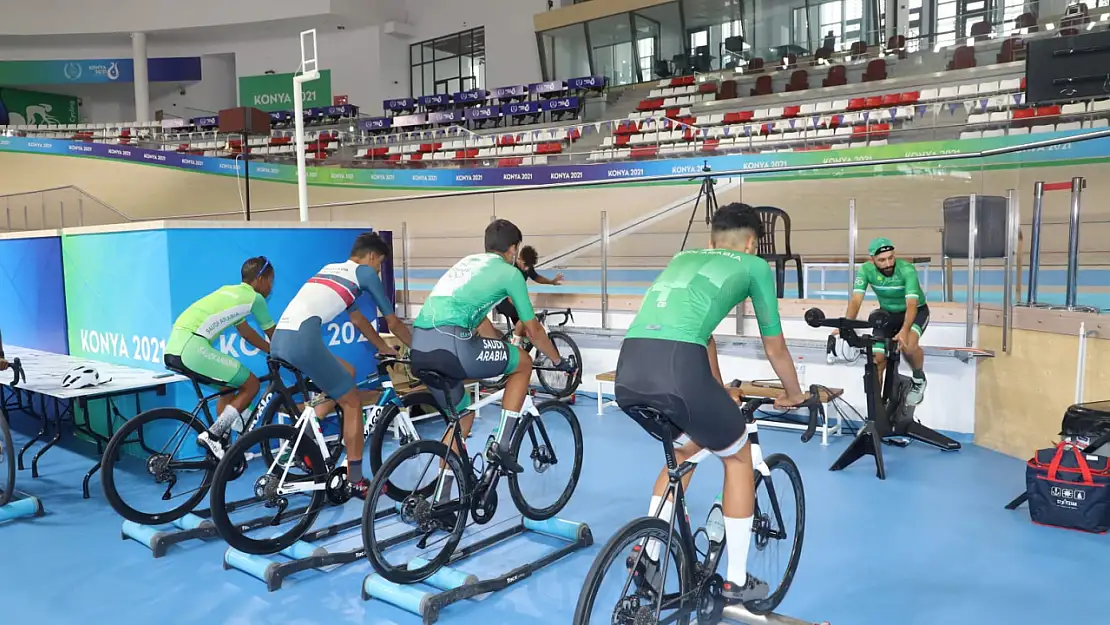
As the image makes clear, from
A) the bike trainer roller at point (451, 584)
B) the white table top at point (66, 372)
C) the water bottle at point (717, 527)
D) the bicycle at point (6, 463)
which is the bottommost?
the bike trainer roller at point (451, 584)

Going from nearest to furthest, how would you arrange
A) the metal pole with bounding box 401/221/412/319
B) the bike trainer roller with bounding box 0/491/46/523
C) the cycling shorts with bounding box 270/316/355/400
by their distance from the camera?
the cycling shorts with bounding box 270/316/355/400
the bike trainer roller with bounding box 0/491/46/523
the metal pole with bounding box 401/221/412/319

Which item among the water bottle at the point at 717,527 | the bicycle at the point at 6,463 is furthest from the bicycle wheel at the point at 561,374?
the water bottle at the point at 717,527

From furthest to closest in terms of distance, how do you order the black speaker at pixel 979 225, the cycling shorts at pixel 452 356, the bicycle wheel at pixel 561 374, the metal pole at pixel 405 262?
1. the metal pole at pixel 405 262
2. the bicycle wheel at pixel 561 374
3. the black speaker at pixel 979 225
4. the cycling shorts at pixel 452 356

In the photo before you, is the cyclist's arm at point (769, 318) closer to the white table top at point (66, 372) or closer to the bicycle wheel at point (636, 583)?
the bicycle wheel at point (636, 583)

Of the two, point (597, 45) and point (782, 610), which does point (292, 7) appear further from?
point (782, 610)

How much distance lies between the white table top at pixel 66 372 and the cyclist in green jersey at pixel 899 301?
468 centimetres

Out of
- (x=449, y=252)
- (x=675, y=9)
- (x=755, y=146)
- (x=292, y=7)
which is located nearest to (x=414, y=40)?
(x=292, y=7)

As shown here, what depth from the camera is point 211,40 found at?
26969 mm

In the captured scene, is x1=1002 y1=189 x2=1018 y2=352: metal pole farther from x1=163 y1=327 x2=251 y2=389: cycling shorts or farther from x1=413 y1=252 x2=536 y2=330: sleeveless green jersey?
x1=163 y1=327 x2=251 y2=389: cycling shorts

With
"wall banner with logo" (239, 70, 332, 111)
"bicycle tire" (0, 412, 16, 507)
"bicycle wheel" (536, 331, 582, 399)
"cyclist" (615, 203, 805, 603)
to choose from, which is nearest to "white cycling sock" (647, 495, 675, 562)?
"cyclist" (615, 203, 805, 603)

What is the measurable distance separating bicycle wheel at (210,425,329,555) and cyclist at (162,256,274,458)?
0.49 meters

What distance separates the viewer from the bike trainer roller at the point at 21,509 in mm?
4242

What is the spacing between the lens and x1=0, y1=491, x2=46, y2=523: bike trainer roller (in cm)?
424

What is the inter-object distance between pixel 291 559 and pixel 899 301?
4227mm
